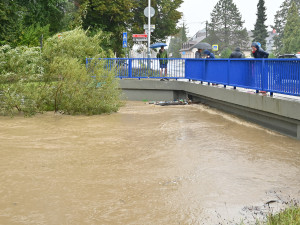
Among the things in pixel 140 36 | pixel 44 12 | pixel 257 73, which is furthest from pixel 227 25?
pixel 257 73

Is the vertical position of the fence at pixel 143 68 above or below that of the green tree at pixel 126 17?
below

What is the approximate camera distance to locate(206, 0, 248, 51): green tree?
103188mm

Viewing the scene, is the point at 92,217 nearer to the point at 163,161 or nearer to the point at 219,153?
the point at 163,161

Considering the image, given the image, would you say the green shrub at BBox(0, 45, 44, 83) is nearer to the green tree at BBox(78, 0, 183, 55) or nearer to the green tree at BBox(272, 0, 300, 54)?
the green tree at BBox(78, 0, 183, 55)

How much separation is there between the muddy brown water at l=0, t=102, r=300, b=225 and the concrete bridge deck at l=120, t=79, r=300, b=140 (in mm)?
348

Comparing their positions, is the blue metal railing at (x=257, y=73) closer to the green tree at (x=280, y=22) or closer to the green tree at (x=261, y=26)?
the green tree at (x=261, y=26)

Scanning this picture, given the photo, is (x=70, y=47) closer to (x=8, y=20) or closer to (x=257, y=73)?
(x=257, y=73)

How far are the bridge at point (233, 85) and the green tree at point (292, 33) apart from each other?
59.8 meters

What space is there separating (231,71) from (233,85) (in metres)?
0.57

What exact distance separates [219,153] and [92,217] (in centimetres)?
410

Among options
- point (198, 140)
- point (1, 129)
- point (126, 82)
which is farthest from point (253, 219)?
point (126, 82)

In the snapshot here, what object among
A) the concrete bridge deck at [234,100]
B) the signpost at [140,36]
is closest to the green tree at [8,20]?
the signpost at [140,36]

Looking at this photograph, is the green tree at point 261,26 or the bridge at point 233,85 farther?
the green tree at point 261,26

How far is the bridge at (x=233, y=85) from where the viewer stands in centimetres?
1023
